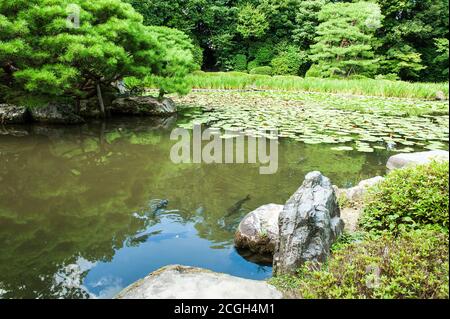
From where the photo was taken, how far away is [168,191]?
4.98m

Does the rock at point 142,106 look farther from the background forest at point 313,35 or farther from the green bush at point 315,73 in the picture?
the green bush at point 315,73

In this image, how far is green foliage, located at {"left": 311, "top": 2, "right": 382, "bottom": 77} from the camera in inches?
752

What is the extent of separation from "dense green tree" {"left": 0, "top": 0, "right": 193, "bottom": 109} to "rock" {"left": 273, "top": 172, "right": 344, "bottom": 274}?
22.0 ft

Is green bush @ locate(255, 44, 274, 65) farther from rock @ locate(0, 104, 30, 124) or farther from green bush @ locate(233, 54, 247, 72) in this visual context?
rock @ locate(0, 104, 30, 124)

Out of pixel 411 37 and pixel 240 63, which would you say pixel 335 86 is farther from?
pixel 240 63

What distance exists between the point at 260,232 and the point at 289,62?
22555 millimetres

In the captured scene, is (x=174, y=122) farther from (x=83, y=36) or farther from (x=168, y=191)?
(x=168, y=191)

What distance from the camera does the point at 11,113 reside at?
31.2 feet

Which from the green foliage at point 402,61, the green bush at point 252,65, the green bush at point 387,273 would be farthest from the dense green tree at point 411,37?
the green bush at point 387,273

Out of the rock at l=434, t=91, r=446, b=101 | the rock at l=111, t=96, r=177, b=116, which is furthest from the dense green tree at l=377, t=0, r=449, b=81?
the rock at l=111, t=96, r=177, b=116

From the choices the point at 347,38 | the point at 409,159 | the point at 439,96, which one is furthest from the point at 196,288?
the point at 347,38

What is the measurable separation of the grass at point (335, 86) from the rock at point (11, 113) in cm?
554
